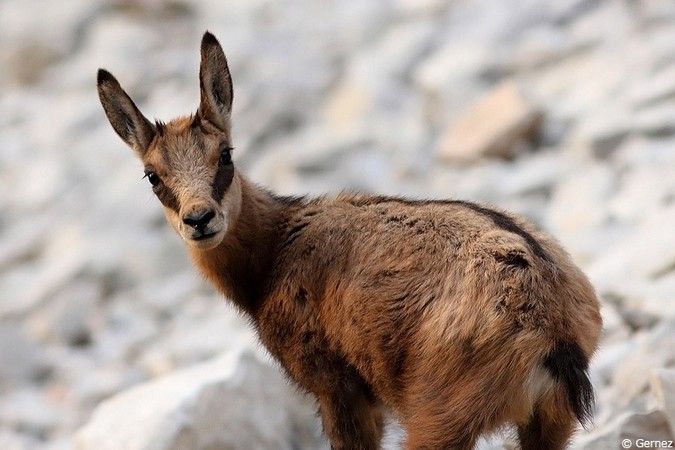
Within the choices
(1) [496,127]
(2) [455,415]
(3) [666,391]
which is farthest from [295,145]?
(2) [455,415]

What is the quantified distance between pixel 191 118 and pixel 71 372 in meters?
5.16

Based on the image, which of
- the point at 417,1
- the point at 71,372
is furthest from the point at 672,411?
the point at 417,1

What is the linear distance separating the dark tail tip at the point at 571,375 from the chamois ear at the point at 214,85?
10.1 feet

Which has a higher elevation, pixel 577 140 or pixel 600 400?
pixel 577 140

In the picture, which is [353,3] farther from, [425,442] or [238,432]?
[425,442]

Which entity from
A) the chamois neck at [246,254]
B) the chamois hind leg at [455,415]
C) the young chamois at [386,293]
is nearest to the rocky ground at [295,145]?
the chamois neck at [246,254]

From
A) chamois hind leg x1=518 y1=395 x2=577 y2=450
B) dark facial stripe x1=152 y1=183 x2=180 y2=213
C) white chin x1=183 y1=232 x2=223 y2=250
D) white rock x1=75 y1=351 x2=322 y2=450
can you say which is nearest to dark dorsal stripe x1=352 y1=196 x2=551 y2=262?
chamois hind leg x1=518 y1=395 x2=577 y2=450

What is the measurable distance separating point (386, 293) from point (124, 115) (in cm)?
253

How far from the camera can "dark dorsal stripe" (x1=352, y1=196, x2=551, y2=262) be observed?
6287mm

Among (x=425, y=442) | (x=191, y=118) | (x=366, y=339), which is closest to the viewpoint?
(x=425, y=442)

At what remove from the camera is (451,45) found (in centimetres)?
1394

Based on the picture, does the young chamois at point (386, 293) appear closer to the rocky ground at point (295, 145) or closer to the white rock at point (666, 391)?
the white rock at point (666, 391)

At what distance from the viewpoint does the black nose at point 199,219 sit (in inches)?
276

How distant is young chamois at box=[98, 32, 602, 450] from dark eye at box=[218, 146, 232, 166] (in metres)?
0.02
